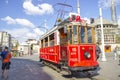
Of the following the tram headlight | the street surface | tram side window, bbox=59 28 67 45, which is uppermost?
tram side window, bbox=59 28 67 45

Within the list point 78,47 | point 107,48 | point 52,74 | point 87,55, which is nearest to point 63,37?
point 78,47

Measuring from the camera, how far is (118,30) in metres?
79.1

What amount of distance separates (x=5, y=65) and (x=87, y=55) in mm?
4823

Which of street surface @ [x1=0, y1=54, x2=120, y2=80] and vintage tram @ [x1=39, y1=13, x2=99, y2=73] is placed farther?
street surface @ [x1=0, y1=54, x2=120, y2=80]

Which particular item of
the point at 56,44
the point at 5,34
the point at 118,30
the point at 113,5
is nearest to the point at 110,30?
the point at 118,30

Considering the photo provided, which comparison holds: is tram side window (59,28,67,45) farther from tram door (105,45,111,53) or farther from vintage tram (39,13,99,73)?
tram door (105,45,111,53)

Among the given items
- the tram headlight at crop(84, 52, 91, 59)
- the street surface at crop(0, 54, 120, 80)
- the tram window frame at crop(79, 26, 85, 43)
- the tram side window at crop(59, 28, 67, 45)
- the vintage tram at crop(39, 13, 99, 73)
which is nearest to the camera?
the vintage tram at crop(39, 13, 99, 73)

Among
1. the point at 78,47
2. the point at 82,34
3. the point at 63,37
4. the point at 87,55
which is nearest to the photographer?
the point at 78,47

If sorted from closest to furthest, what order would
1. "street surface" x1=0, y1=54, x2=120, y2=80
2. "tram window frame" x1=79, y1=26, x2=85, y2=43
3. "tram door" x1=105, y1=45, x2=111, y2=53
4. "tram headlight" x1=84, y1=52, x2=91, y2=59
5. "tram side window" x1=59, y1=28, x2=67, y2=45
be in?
"street surface" x1=0, y1=54, x2=120, y2=80 → "tram headlight" x1=84, y1=52, x2=91, y2=59 → "tram window frame" x1=79, y1=26, x2=85, y2=43 → "tram side window" x1=59, y1=28, x2=67, y2=45 → "tram door" x1=105, y1=45, x2=111, y2=53

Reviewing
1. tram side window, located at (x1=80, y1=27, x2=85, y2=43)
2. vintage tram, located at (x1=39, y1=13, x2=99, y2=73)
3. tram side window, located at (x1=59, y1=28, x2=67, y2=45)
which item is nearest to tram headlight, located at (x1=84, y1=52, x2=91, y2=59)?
vintage tram, located at (x1=39, y1=13, x2=99, y2=73)

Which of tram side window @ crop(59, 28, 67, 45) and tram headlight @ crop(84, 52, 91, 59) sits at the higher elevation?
tram side window @ crop(59, 28, 67, 45)

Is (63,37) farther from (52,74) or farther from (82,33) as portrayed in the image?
(52,74)

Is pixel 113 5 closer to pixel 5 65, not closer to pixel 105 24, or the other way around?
pixel 105 24

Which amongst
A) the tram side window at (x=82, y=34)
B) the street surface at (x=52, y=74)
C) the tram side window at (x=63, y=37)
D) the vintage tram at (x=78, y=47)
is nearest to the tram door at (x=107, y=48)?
the street surface at (x=52, y=74)
